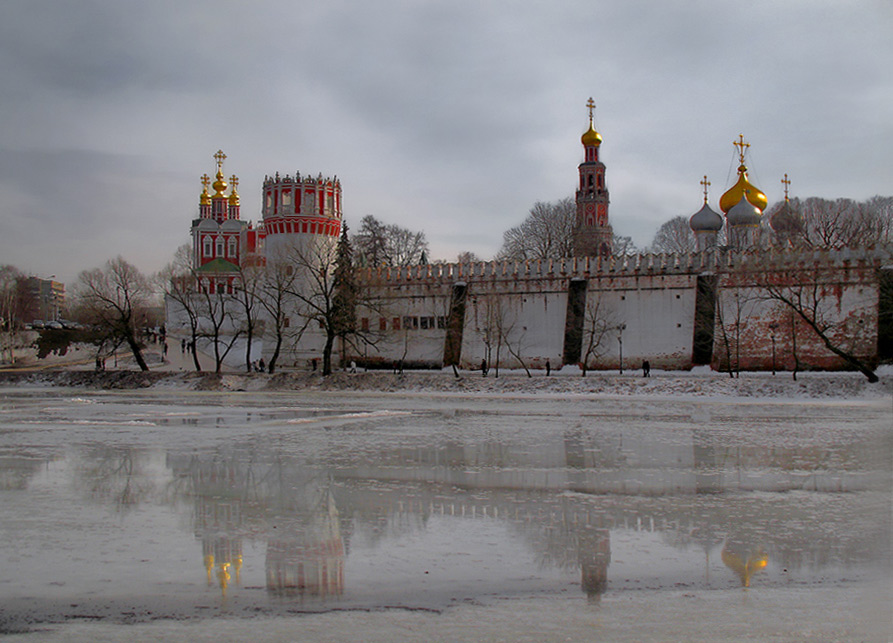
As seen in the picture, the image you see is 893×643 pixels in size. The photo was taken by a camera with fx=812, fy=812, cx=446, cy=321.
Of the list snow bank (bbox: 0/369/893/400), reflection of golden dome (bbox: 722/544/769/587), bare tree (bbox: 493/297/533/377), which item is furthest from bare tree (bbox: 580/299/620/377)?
reflection of golden dome (bbox: 722/544/769/587)

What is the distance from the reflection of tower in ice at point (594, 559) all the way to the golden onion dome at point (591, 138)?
56450mm

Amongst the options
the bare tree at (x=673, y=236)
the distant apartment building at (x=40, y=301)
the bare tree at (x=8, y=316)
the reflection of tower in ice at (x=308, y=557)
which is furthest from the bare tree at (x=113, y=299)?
the distant apartment building at (x=40, y=301)

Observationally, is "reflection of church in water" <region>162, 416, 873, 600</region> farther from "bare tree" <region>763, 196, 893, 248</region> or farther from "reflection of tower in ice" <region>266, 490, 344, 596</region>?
"bare tree" <region>763, 196, 893, 248</region>

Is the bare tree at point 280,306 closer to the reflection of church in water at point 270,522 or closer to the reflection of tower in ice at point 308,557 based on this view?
the reflection of church in water at point 270,522

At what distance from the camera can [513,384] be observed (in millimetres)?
30531

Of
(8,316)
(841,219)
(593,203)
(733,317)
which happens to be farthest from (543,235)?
(8,316)

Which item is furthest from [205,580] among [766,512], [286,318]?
[286,318]

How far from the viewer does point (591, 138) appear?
62969mm

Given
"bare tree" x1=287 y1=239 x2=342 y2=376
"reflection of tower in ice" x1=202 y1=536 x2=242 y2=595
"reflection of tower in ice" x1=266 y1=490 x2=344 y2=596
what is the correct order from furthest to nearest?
"bare tree" x1=287 y1=239 x2=342 y2=376 → "reflection of tower in ice" x1=202 y1=536 x2=242 y2=595 → "reflection of tower in ice" x1=266 y1=490 x2=344 y2=596

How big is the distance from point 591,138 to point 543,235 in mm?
10355

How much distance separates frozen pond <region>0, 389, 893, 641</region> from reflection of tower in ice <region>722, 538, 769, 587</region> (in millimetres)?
28

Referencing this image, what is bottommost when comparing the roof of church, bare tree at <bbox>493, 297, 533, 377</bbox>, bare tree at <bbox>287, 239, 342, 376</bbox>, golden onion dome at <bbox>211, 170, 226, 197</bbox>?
bare tree at <bbox>493, 297, 533, 377</bbox>

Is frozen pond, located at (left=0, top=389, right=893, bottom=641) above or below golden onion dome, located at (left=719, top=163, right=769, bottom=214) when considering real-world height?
below

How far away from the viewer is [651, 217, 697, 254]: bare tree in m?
64.0
